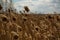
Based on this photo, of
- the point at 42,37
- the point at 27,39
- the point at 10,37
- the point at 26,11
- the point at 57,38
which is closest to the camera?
the point at 10,37

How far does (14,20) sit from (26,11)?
1.19 metres

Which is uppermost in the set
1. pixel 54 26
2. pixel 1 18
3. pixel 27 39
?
pixel 1 18

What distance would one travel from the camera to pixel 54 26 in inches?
236

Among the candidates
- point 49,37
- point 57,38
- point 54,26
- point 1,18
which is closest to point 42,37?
point 49,37

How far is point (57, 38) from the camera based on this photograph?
17.1 feet

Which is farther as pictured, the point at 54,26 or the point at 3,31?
the point at 54,26

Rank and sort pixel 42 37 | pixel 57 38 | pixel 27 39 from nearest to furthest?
1. pixel 27 39
2. pixel 42 37
3. pixel 57 38

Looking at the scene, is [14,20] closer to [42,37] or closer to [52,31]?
[42,37]

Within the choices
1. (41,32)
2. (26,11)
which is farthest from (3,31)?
(26,11)

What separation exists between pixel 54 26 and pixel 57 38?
31.6 inches

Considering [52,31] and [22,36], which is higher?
[22,36]

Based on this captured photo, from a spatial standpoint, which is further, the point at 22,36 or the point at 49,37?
the point at 49,37

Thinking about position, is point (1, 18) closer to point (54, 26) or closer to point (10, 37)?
point (10, 37)

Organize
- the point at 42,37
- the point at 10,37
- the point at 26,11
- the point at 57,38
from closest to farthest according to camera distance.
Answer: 1. the point at 10,37
2. the point at 42,37
3. the point at 57,38
4. the point at 26,11
